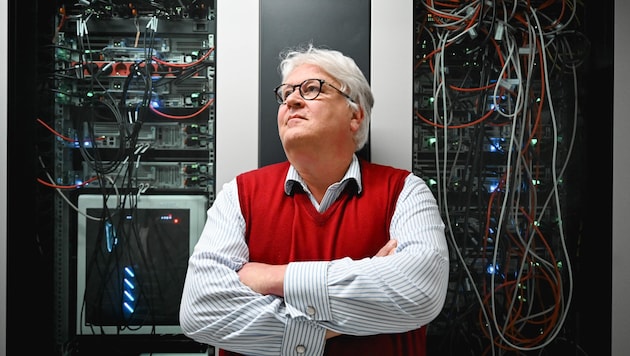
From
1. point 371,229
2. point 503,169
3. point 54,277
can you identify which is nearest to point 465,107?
point 503,169

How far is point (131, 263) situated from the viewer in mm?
1715

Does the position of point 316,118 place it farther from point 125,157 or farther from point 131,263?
point 131,263

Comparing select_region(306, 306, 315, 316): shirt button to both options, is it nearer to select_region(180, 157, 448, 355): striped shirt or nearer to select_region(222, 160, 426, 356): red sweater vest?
select_region(180, 157, 448, 355): striped shirt

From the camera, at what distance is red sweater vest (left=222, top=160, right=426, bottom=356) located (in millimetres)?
1143

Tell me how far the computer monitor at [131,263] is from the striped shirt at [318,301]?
701mm

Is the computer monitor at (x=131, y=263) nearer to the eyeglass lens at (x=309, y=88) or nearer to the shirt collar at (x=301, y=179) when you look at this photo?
the shirt collar at (x=301, y=179)

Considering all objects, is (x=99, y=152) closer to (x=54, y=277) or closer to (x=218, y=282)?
(x=54, y=277)

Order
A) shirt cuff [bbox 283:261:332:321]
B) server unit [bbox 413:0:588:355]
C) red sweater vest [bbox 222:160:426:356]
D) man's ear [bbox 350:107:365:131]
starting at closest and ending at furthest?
1. shirt cuff [bbox 283:261:332:321]
2. red sweater vest [bbox 222:160:426:356]
3. man's ear [bbox 350:107:365:131]
4. server unit [bbox 413:0:588:355]

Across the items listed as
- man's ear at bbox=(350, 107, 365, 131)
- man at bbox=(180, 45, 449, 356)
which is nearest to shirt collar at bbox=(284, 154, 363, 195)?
man at bbox=(180, 45, 449, 356)

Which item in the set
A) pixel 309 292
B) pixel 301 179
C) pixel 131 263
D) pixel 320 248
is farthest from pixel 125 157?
pixel 309 292

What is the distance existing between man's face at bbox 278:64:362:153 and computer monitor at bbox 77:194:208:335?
0.69 metres

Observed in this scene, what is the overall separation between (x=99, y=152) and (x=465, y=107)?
169 centimetres

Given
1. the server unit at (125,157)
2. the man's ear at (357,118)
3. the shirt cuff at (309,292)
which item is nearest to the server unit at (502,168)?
the man's ear at (357,118)

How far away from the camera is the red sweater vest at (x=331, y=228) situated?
114cm
